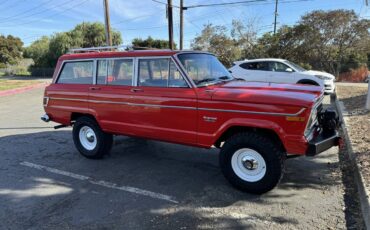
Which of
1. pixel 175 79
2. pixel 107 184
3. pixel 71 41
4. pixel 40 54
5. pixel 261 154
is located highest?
pixel 71 41

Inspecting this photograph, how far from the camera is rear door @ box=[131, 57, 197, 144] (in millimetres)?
5039

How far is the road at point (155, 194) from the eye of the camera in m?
3.97

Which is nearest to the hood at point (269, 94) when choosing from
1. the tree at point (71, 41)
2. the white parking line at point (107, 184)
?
the white parking line at point (107, 184)

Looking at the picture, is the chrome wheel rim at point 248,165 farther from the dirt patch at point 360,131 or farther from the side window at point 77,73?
the side window at point 77,73

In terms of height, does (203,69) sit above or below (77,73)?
above

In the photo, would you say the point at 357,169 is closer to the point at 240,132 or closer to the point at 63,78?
the point at 240,132

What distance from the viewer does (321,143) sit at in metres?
4.37

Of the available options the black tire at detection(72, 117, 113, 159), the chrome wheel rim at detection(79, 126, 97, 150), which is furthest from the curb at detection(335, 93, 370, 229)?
the chrome wheel rim at detection(79, 126, 97, 150)

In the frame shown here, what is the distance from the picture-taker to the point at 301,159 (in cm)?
610

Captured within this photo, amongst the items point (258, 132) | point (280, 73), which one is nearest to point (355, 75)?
point (280, 73)

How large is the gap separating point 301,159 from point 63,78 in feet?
15.7

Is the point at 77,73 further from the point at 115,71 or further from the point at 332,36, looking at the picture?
the point at 332,36

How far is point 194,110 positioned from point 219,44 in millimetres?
Result: 29072

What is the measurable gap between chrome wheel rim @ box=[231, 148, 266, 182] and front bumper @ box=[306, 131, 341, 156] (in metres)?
0.64
